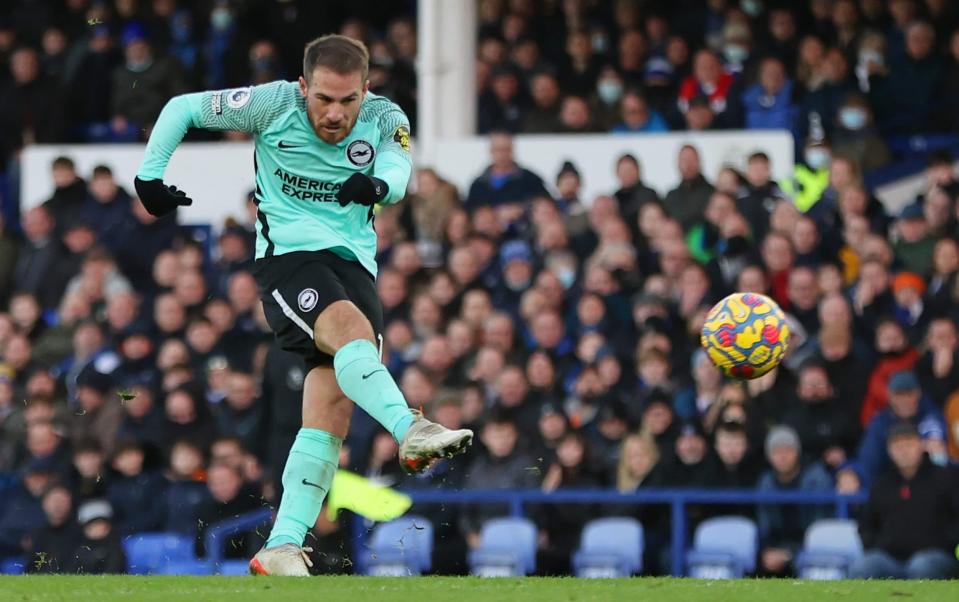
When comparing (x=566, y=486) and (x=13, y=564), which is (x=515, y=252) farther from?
(x=13, y=564)

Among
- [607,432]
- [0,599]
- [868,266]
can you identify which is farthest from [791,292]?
[0,599]

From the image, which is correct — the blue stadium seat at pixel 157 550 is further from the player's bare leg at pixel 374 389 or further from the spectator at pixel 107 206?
the player's bare leg at pixel 374 389

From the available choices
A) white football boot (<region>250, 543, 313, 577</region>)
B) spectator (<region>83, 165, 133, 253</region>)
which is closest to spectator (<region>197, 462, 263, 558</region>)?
spectator (<region>83, 165, 133, 253</region>)

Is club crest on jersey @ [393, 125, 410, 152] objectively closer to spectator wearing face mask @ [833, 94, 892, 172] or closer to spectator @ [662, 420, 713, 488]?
spectator @ [662, 420, 713, 488]

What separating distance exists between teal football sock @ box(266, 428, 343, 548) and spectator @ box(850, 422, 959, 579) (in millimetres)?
3521

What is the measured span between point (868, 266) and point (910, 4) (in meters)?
3.47

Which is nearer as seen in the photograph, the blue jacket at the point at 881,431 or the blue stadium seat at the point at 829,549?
the blue stadium seat at the point at 829,549

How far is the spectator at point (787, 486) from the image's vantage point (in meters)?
10.9

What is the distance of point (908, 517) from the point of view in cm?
1020

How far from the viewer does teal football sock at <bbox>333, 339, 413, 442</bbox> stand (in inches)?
285

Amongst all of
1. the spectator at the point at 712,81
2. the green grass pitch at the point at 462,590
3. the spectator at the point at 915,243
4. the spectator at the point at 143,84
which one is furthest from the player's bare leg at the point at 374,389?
the spectator at the point at 143,84

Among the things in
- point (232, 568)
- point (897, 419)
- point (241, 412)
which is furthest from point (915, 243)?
point (232, 568)

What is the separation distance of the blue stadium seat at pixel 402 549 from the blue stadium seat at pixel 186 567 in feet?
3.05

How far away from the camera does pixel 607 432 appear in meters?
11.5
